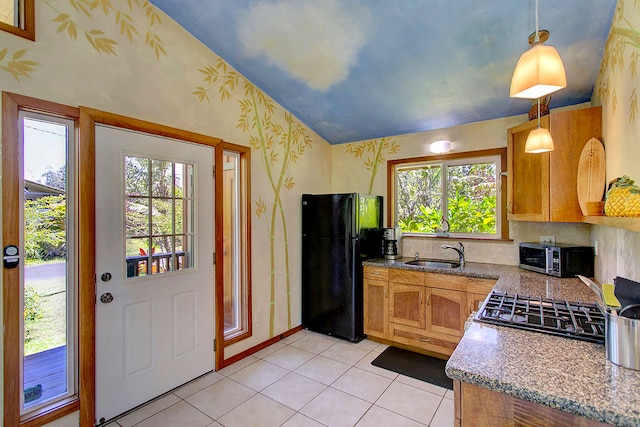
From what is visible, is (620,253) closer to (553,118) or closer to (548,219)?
(548,219)

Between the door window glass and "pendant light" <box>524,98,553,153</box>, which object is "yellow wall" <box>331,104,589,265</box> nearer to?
"pendant light" <box>524,98,553,153</box>

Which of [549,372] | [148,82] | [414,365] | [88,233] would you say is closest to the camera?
[549,372]

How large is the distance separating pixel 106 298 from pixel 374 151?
3.08 metres

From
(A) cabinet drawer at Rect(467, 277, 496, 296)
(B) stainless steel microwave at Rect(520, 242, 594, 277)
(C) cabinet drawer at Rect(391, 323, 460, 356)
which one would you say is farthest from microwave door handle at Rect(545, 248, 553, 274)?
(C) cabinet drawer at Rect(391, 323, 460, 356)

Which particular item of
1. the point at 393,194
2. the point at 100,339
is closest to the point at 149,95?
the point at 100,339

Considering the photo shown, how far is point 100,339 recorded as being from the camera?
79.5 inches

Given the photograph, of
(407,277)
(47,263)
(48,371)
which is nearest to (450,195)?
(407,277)

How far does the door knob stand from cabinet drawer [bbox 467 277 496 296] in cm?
280

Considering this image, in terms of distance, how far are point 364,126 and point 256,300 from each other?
2262 mm

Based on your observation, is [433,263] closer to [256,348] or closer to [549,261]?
[549,261]

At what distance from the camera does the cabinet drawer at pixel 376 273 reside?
3.19 m

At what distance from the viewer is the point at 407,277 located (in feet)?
10.0

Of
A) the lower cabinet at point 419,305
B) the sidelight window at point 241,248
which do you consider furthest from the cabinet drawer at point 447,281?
the sidelight window at point 241,248

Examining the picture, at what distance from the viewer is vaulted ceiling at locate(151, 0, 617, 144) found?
1.97 m
